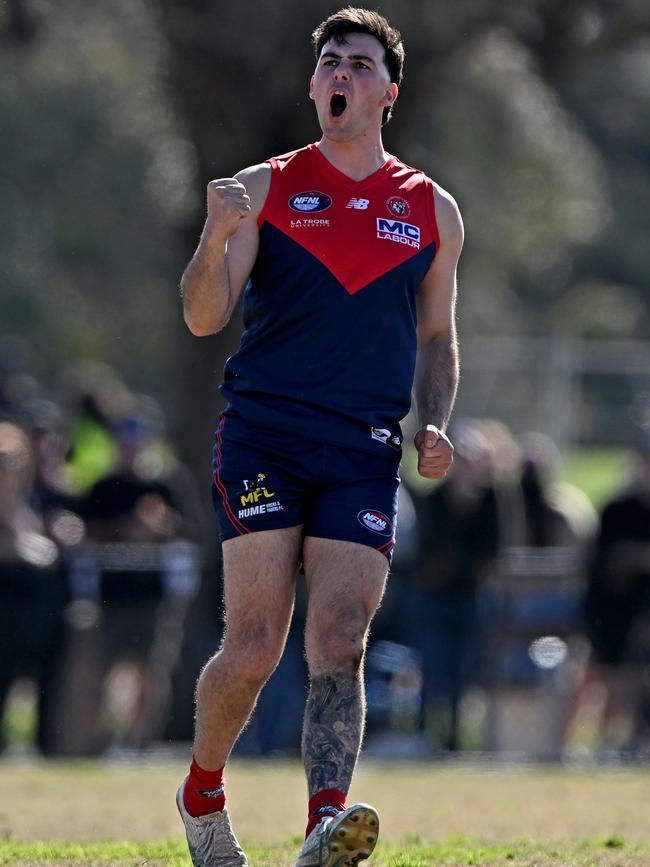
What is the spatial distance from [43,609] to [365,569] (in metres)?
6.49

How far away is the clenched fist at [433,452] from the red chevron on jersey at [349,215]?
54 centimetres

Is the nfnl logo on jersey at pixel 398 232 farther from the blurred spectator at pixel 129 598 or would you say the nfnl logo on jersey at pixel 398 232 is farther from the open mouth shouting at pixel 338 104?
the blurred spectator at pixel 129 598

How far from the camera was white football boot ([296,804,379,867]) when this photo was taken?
503 centimetres

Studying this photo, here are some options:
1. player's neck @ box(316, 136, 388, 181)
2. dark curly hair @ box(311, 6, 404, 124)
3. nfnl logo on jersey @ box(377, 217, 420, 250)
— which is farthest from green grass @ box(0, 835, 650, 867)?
dark curly hair @ box(311, 6, 404, 124)

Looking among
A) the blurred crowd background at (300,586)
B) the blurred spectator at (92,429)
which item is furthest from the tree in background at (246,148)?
the blurred spectator at (92,429)

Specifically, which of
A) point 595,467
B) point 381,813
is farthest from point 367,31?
point 595,467

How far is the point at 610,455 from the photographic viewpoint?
31172mm

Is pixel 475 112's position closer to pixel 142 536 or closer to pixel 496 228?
pixel 496 228

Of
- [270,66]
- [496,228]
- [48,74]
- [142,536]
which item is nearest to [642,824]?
[142,536]

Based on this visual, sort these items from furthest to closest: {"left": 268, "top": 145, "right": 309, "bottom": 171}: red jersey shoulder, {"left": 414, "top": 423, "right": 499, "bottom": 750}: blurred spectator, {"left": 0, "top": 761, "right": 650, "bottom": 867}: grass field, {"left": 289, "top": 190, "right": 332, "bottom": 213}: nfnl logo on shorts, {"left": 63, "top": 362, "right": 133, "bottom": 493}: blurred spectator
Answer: {"left": 63, "top": 362, "right": 133, "bottom": 493}: blurred spectator, {"left": 414, "top": 423, "right": 499, "bottom": 750}: blurred spectator, {"left": 0, "top": 761, "right": 650, "bottom": 867}: grass field, {"left": 268, "top": 145, "right": 309, "bottom": 171}: red jersey shoulder, {"left": 289, "top": 190, "right": 332, "bottom": 213}: nfnl logo on shorts

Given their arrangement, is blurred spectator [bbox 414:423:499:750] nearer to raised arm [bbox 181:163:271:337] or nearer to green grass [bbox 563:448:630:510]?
raised arm [bbox 181:163:271:337]

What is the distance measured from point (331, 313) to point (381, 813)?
436 centimetres

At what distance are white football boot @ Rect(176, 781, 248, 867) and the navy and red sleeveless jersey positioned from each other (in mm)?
1315

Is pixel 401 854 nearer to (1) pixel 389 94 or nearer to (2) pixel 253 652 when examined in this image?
(2) pixel 253 652
